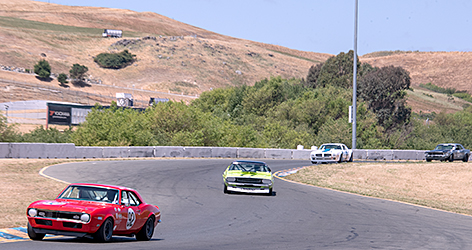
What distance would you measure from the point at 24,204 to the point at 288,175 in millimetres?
18005

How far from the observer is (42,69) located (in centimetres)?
11712

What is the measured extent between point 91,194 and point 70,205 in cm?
91

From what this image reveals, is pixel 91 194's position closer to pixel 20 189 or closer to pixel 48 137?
pixel 20 189

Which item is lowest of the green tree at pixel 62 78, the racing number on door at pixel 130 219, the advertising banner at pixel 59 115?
the racing number on door at pixel 130 219

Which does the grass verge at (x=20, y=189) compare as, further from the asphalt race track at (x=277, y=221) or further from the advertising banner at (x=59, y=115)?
the advertising banner at (x=59, y=115)

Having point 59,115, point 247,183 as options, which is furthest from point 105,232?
point 59,115

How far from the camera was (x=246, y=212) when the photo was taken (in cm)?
1622

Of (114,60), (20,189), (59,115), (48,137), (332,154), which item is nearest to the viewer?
(20,189)

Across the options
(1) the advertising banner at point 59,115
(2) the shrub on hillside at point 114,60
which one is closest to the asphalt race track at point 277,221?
(1) the advertising banner at point 59,115

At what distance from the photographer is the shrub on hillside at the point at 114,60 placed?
141 m

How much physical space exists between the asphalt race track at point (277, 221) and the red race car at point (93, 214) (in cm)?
27

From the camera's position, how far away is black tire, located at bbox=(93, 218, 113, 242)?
992 centimetres

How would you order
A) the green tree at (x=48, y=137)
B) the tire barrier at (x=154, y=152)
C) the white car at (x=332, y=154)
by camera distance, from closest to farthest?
the tire barrier at (x=154, y=152)
the white car at (x=332, y=154)
the green tree at (x=48, y=137)

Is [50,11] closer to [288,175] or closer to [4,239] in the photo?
[288,175]
